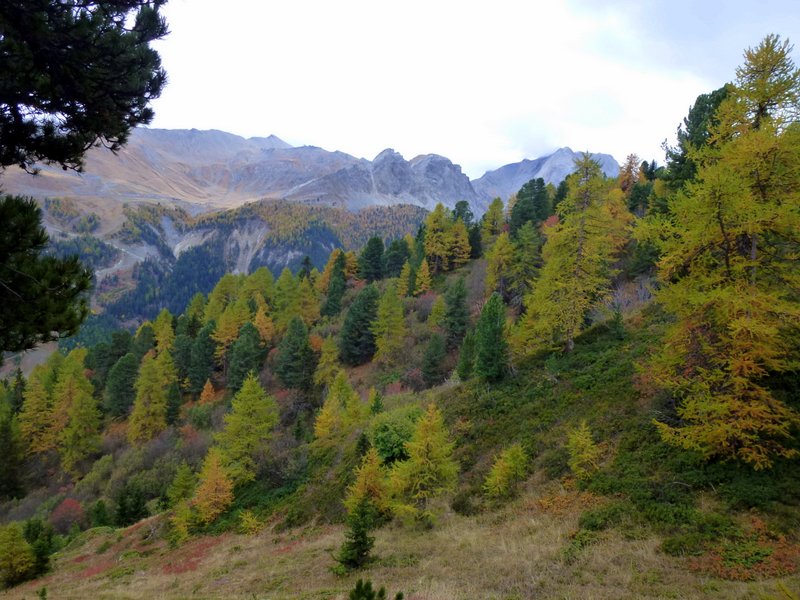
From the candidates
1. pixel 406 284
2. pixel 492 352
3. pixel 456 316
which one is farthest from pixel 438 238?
pixel 492 352

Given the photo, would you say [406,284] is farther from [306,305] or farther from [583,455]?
[583,455]

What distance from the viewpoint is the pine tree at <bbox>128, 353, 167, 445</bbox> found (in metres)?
44.8

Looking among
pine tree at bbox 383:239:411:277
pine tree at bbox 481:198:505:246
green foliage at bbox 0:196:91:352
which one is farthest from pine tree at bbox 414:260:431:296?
green foliage at bbox 0:196:91:352

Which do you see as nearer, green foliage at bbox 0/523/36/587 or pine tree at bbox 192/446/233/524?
green foliage at bbox 0/523/36/587

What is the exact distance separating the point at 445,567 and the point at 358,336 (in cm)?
3627

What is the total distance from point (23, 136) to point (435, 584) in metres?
11.9

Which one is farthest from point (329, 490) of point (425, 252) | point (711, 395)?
point (425, 252)

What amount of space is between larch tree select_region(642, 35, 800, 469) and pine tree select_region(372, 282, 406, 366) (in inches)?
1317

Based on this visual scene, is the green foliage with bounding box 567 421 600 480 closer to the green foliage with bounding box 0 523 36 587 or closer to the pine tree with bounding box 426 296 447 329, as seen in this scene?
the green foliage with bounding box 0 523 36 587

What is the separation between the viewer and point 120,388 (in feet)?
170

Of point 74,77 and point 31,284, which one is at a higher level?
point 74,77

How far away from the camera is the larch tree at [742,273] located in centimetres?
1007

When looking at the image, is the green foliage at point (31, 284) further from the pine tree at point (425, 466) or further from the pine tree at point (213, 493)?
the pine tree at point (213, 493)

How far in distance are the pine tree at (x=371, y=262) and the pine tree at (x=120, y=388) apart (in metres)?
32.7
